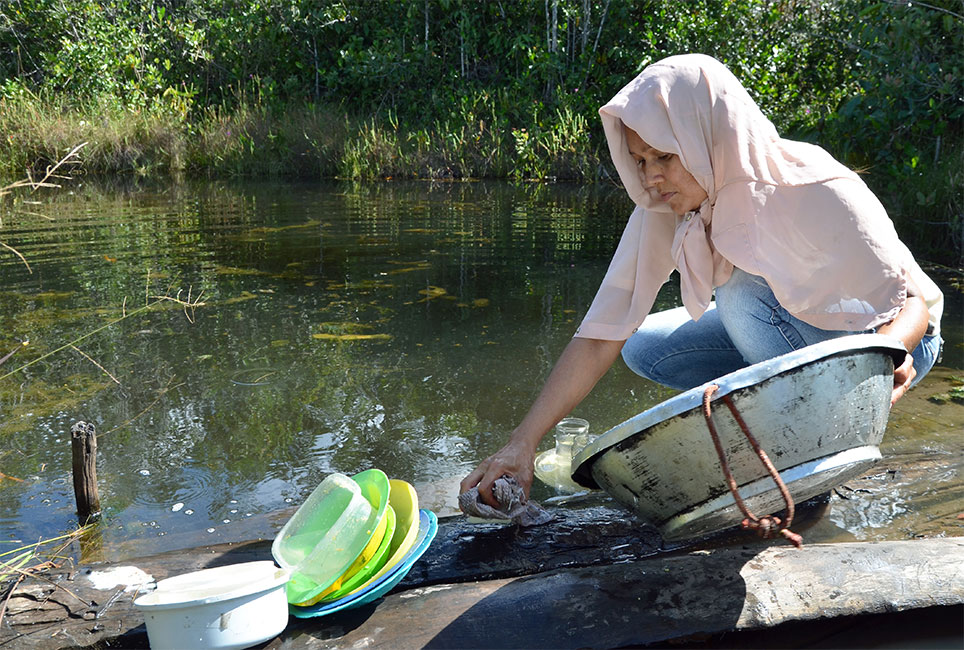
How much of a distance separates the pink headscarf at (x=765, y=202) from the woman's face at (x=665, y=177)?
0.02 meters

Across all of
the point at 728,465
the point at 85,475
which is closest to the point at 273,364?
the point at 85,475

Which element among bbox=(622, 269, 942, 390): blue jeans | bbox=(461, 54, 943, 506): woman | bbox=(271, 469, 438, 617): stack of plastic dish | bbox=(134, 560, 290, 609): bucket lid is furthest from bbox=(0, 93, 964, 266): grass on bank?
bbox=(134, 560, 290, 609): bucket lid

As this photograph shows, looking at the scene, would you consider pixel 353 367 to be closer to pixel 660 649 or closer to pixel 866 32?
pixel 660 649

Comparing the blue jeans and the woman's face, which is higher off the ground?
the woman's face

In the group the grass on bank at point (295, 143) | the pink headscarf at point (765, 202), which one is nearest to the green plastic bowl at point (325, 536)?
the pink headscarf at point (765, 202)

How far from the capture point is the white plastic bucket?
1.96 metres

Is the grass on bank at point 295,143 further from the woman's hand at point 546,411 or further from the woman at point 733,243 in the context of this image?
the woman's hand at point 546,411

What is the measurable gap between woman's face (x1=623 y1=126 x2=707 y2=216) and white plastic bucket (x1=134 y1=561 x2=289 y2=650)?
1.48m

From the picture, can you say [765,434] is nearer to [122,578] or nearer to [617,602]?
[617,602]

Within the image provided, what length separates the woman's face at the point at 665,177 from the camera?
248 centimetres

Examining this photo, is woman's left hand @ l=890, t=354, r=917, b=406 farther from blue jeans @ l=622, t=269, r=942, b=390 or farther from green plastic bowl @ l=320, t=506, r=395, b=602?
green plastic bowl @ l=320, t=506, r=395, b=602

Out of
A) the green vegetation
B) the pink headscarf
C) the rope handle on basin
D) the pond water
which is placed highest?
the green vegetation

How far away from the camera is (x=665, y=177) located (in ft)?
8.23

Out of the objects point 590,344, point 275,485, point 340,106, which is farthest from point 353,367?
point 340,106
